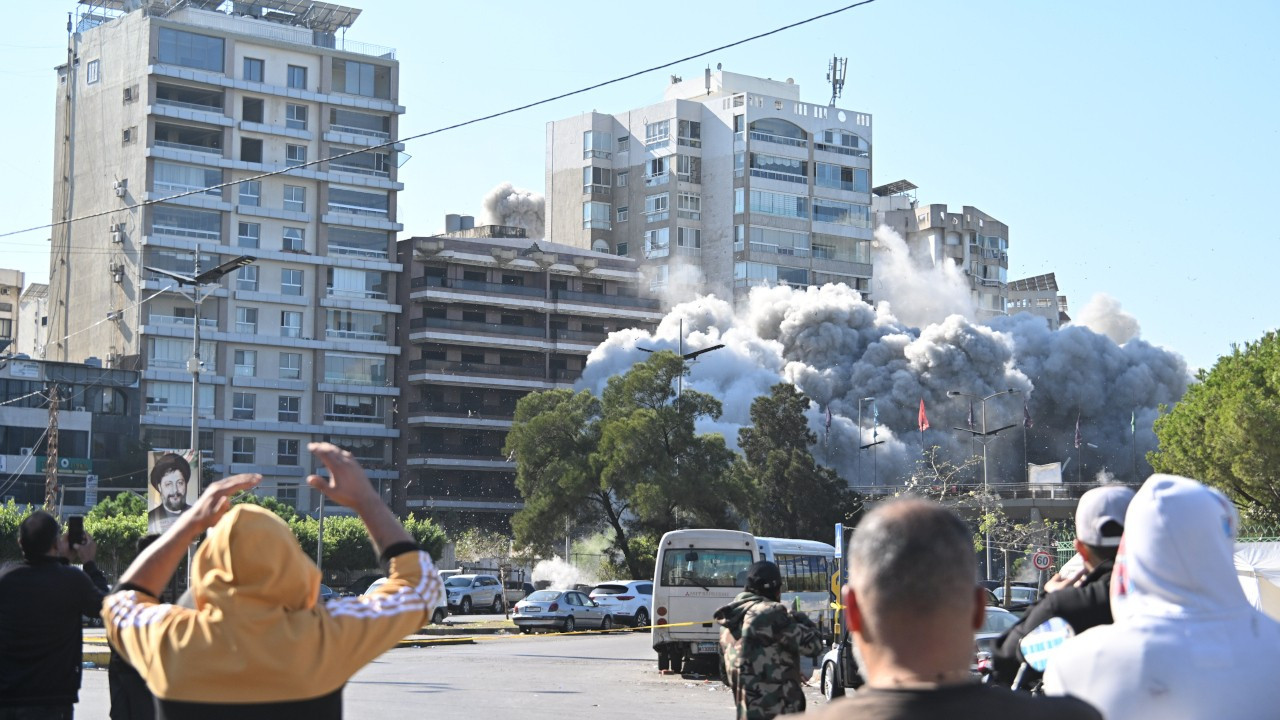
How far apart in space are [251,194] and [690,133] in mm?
36082

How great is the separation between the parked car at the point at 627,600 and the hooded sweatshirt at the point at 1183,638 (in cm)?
4149

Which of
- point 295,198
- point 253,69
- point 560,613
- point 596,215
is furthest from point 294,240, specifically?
point 560,613

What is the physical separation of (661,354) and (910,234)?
81862mm

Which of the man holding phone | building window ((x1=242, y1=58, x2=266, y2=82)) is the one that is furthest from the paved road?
building window ((x1=242, y1=58, x2=266, y2=82))

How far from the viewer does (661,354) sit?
56156 mm

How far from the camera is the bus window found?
2833 cm

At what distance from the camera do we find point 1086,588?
4.70 meters

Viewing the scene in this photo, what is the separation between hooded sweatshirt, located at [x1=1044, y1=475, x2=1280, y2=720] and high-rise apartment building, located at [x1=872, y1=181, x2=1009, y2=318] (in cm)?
12755

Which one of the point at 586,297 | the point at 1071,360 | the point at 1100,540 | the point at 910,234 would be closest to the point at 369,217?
the point at 586,297

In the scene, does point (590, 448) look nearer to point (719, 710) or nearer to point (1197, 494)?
point (719, 710)

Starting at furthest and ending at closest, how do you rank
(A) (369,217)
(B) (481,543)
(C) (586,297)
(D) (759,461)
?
(C) (586,297), (A) (369,217), (B) (481,543), (D) (759,461)

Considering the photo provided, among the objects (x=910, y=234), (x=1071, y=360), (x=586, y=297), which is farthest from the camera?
(x=910, y=234)

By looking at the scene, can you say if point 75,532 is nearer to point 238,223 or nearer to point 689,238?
point 238,223

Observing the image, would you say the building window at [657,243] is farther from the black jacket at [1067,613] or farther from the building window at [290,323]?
the black jacket at [1067,613]
